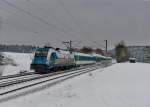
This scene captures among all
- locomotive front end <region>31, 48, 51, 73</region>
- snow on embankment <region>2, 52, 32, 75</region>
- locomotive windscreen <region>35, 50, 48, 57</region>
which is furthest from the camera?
snow on embankment <region>2, 52, 32, 75</region>

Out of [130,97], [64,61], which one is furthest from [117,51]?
[130,97]

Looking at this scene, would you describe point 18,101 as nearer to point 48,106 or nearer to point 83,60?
point 48,106

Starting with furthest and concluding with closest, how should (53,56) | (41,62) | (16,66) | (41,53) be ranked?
1. (16,66)
2. (53,56)
3. (41,53)
4. (41,62)

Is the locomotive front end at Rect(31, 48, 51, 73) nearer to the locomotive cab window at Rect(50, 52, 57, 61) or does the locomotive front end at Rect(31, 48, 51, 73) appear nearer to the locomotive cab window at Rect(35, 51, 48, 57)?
the locomotive cab window at Rect(35, 51, 48, 57)

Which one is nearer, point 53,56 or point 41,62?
point 41,62

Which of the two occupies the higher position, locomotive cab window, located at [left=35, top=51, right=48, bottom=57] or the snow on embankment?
locomotive cab window, located at [left=35, top=51, right=48, bottom=57]

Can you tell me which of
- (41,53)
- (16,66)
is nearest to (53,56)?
(41,53)

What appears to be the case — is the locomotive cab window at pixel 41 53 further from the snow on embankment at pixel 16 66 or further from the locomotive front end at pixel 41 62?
the snow on embankment at pixel 16 66

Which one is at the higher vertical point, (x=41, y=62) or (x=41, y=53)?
(x=41, y=53)

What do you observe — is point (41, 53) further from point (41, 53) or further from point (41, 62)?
point (41, 62)

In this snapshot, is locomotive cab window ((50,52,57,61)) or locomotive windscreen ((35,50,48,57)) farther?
locomotive cab window ((50,52,57,61))

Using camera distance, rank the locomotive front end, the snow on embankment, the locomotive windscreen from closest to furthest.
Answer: the locomotive front end → the locomotive windscreen → the snow on embankment

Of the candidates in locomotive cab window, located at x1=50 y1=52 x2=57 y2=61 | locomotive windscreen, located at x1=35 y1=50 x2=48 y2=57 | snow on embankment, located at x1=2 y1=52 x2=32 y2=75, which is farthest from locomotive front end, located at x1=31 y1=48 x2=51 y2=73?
snow on embankment, located at x1=2 y1=52 x2=32 y2=75

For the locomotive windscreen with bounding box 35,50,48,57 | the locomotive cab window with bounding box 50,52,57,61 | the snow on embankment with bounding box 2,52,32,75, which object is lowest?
the snow on embankment with bounding box 2,52,32,75
